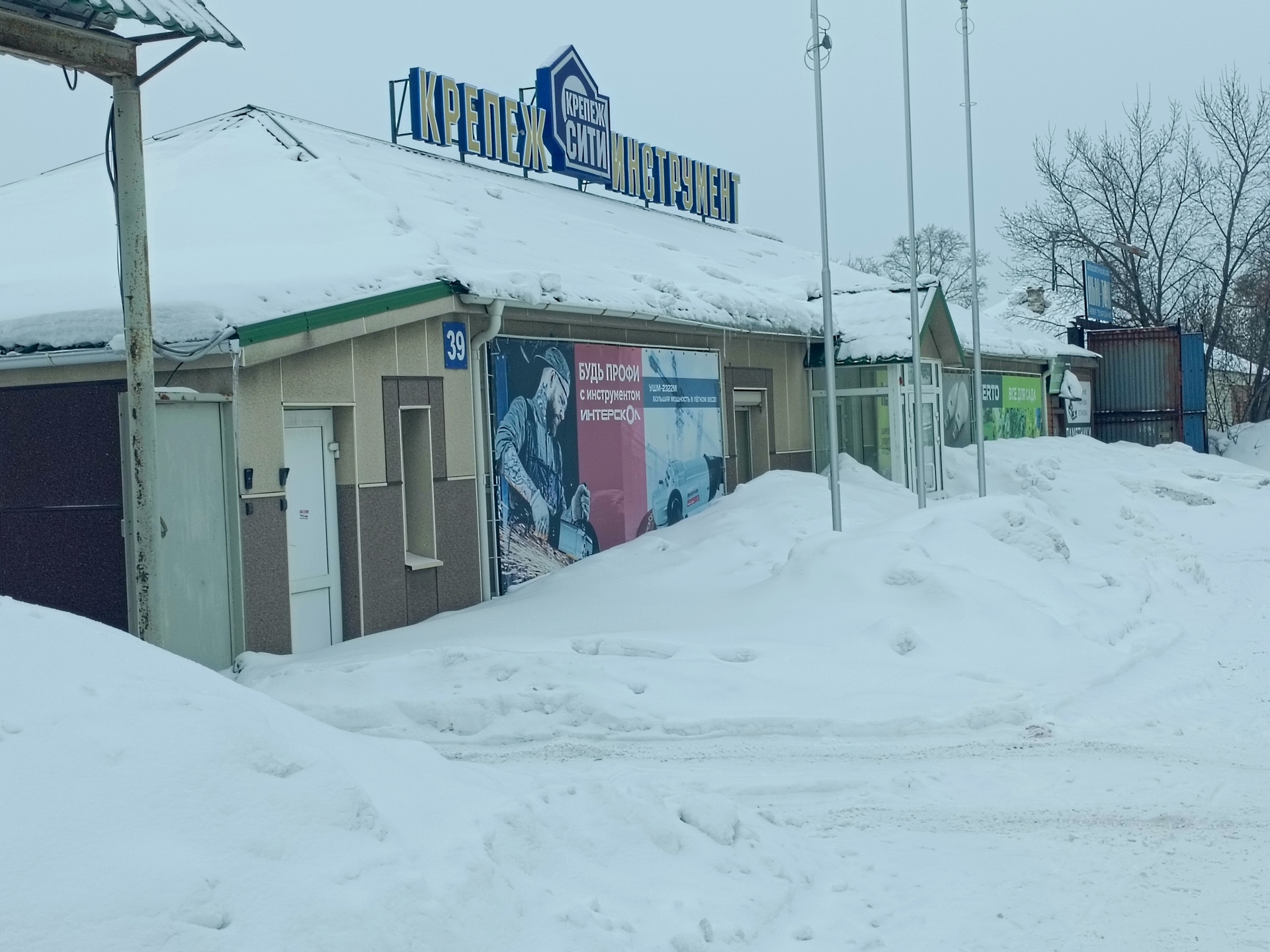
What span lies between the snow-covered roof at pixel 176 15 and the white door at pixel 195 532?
9.16 feet

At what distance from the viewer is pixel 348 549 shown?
11.4 meters

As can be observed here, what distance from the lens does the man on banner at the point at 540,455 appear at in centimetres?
1359

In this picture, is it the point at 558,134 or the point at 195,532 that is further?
the point at 558,134

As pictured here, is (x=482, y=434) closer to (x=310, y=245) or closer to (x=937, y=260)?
(x=310, y=245)

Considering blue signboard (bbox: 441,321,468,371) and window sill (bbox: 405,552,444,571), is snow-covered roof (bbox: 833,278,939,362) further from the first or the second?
window sill (bbox: 405,552,444,571)

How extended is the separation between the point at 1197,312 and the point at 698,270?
30.1 m

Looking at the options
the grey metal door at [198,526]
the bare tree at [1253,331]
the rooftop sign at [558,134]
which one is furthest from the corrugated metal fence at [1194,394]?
the grey metal door at [198,526]

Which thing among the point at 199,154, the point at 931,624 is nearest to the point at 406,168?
the point at 199,154

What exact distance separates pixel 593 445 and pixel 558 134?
10.7 metres

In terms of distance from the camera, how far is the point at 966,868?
5543mm

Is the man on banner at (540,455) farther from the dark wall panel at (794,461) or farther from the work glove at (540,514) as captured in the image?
the dark wall panel at (794,461)

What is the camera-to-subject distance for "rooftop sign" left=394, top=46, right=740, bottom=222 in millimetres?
21969

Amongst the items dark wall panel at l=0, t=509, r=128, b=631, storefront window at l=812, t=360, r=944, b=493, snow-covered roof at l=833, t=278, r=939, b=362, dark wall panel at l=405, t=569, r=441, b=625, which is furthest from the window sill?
snow-covered roof at l=833, t=278, r=939, b=362

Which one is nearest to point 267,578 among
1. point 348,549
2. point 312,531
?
point 312,531
